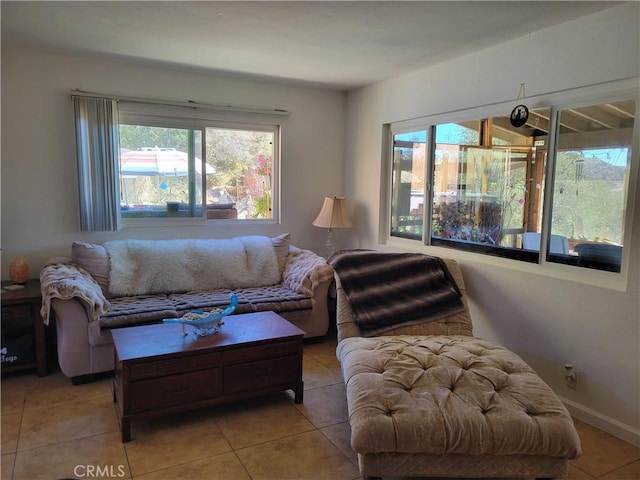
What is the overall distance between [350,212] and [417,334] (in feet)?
6.74

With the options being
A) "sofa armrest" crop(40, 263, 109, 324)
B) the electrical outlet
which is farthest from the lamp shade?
the electrical outlet

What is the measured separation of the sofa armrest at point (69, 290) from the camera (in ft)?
9.19

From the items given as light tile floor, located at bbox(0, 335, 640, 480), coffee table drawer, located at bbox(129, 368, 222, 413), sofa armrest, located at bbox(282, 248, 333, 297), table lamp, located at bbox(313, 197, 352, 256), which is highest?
table lamp, located at bbox(313, 197, 352, 256)

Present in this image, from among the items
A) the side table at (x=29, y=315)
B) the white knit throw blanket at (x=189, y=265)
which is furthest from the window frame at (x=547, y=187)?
the side table at (x=29, y=315)

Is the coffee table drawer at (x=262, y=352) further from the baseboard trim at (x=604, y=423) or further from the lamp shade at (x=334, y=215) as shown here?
the lamp shade at (x=334, y=215)

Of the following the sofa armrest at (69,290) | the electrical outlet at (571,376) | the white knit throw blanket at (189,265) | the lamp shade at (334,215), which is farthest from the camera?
the lamp shade at (334,215)

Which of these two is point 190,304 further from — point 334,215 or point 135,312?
point 334,215

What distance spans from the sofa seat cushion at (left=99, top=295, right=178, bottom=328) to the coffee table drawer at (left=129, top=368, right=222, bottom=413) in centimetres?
74

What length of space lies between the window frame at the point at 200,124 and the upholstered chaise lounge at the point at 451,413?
2204mm

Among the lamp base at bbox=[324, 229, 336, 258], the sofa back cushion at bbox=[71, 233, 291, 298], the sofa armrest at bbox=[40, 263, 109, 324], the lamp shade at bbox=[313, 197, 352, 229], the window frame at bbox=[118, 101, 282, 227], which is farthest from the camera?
the lamp base at bbox=[324, 229, 336, 258]

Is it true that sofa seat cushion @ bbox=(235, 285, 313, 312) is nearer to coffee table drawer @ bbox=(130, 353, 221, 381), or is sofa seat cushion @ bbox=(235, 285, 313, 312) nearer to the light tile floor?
the light tile floor

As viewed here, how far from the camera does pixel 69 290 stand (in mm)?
2824

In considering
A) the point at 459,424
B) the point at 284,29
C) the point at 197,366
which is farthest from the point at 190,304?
the point at 459,424

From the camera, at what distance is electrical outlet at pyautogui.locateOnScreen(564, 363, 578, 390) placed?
263 centimetres
